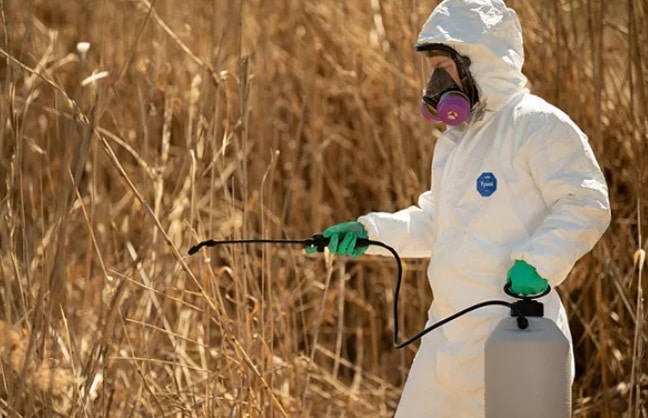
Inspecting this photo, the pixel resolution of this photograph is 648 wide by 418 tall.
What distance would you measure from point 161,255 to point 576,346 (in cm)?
120

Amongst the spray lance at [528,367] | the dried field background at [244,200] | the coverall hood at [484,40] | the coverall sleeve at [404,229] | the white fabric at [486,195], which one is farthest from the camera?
the dried field background at [244,200]

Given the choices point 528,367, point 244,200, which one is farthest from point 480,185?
point 244,200

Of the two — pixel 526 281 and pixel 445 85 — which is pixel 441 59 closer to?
pixel 445 85

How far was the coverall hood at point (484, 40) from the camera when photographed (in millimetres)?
2340

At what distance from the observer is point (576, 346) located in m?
3.57

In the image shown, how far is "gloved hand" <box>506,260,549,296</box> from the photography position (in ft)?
6.96

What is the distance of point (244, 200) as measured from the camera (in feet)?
8.82

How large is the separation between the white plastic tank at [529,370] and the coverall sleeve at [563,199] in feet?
0.36

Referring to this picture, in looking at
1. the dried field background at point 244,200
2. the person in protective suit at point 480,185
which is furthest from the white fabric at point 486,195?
the dried field background at point 244,200

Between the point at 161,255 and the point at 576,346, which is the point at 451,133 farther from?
the point at 576,346

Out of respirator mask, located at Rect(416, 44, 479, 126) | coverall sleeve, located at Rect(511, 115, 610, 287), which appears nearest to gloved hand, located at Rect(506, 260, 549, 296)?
coverall sleeve, located at Rect(511, 115, 610, 287)

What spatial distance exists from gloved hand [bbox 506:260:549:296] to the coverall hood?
36 centimetres

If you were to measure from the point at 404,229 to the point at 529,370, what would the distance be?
20.2 inches

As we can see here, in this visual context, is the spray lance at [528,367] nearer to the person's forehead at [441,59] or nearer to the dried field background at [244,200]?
the person's forehead at [441,59]
